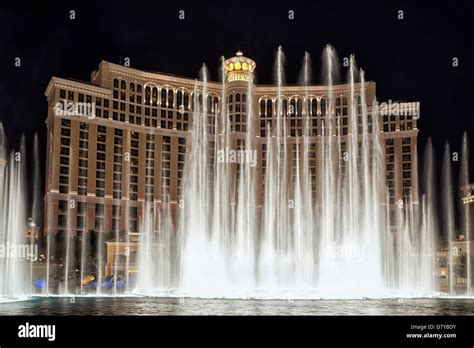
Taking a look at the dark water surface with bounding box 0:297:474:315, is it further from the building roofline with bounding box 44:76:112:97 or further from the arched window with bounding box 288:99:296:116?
the arched window with bounding box 288:99:296:116

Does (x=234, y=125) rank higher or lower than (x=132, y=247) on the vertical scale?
higher

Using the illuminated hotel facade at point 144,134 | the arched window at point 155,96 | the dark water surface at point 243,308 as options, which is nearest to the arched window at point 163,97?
the illuminated hotel facade at point 144,134

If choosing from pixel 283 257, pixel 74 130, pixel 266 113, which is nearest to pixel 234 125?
pixel 266 113

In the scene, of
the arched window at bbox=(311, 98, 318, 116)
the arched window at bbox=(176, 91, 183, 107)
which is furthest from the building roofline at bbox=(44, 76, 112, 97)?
the arched window at bbox=(311, 98, 318, 116)

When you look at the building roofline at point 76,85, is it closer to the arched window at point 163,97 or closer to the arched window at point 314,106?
the arched window at point 163,97

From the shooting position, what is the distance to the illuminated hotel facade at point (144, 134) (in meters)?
69.4

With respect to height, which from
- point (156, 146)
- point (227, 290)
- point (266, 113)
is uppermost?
point (266, 113)

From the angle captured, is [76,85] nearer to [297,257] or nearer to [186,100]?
[186,100]

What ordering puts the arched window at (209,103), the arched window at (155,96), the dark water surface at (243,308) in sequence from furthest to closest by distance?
1. the arched window at (209,103)
2. the arched window at (155,96)
3. the dark water surface at (243,308)

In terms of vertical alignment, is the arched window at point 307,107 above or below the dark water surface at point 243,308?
above

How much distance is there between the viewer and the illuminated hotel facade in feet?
228
